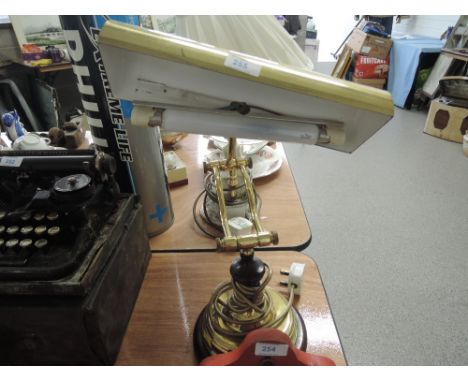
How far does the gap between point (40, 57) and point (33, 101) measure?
0.39 m

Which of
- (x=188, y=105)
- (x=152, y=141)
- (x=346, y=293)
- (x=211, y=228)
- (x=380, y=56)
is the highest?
(x=188, y=105)

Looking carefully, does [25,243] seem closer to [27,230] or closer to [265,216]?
[27,230]

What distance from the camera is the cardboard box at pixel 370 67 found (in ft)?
13.4

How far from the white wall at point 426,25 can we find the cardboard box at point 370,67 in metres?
1.01

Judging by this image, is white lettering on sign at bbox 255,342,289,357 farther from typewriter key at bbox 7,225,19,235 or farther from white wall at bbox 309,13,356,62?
white wall at bbox 309,13,356,62

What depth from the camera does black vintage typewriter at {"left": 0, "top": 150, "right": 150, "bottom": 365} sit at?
482 millimetres

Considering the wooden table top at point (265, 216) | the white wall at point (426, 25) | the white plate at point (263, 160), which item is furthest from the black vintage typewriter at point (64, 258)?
the white wall at point (426, 25)

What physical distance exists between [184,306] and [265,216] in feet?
A: 1.10

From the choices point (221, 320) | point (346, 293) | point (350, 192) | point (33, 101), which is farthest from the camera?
point (33, 101)

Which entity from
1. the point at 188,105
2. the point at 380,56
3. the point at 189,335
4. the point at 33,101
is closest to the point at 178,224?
the point at 189,335

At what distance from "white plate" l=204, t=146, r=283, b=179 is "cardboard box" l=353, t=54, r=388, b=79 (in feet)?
12.1

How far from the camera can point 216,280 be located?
2.29ft

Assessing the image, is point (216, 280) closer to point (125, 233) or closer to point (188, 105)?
point (125, 233)

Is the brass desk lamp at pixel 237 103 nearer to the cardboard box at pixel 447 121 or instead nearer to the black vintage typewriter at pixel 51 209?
the black vintage typewriter at pixel 51 209
